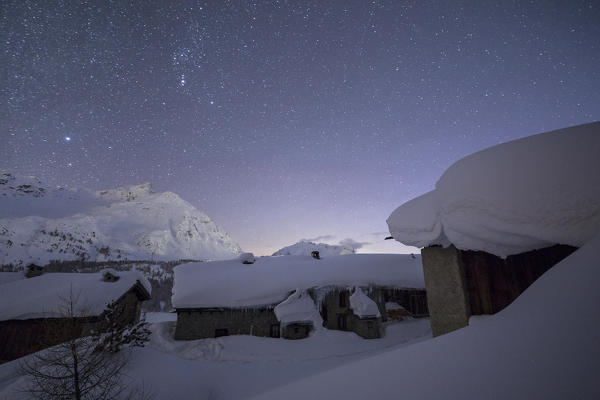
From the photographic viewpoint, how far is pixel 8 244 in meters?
133

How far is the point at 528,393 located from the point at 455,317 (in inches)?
193

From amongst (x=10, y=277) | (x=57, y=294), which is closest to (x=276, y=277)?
(x=57, y=294)

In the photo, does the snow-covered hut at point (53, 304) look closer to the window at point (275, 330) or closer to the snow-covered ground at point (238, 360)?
the snow-covered ground at point (238, 360)

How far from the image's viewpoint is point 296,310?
45.7 feet

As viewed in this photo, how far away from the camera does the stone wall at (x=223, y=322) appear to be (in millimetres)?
14891

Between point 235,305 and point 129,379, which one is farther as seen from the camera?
point 235,305

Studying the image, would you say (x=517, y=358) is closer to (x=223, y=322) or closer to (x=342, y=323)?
(x=342, y=323)

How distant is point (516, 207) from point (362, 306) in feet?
44.2

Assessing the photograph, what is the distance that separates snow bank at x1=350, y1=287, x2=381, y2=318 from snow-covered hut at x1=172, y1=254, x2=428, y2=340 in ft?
0.25

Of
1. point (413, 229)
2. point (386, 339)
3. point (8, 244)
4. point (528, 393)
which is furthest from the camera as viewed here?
point (8, 244)

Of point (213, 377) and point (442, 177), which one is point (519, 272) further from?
point (213, 377)

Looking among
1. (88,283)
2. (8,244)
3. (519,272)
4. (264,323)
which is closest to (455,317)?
(519,272)

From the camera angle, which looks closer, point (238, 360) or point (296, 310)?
point (238, 360)

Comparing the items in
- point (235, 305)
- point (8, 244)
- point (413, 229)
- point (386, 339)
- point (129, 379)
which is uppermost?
point (8, 244)
